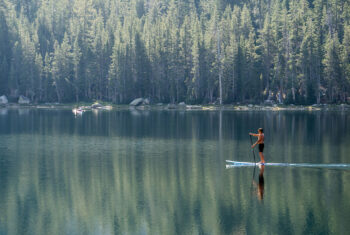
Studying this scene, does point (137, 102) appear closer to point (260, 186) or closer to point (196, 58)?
point (196, 58)

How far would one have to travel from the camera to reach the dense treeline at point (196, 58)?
113688 millimetres

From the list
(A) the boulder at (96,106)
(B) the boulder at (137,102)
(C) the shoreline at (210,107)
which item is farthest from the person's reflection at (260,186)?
(A) the boulder at (96,106)

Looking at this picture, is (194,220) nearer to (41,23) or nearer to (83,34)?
(83,34)

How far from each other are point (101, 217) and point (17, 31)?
153461 mm

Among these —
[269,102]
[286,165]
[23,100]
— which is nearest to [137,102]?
[269,102]

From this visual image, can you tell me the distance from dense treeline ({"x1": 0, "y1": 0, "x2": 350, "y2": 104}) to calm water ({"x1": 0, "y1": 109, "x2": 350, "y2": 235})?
68.3 meters

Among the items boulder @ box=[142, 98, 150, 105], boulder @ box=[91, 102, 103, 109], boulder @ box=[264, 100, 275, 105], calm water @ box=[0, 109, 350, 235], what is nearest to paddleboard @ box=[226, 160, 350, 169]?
calm water @ box=[0, 109, 350, 235]

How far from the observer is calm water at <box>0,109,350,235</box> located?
2047 centimetres

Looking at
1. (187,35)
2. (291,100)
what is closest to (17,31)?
(187,35)

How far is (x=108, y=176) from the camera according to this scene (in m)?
29.8

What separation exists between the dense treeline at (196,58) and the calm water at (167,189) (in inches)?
2691

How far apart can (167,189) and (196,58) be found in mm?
100550

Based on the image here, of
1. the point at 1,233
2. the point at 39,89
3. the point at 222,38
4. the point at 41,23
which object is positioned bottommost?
the point at 1,233

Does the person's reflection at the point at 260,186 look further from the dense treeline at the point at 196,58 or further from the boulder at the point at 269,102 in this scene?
the boulder at the point at 269,102
